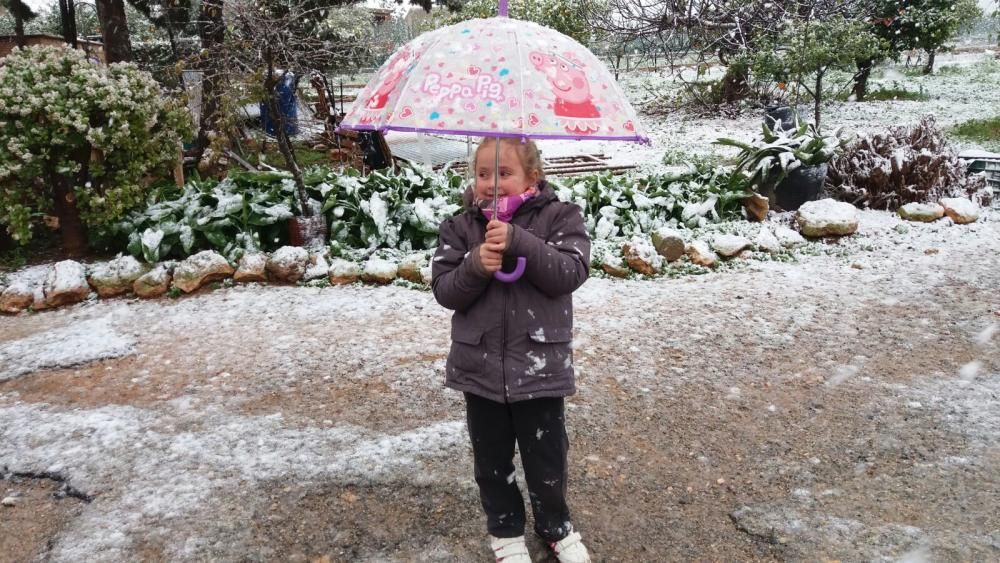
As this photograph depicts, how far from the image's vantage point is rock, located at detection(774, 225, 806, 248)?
5.30 meters

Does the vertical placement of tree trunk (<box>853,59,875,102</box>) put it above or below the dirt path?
above

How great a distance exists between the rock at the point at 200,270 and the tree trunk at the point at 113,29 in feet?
12.1

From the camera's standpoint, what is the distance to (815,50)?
9.76 m

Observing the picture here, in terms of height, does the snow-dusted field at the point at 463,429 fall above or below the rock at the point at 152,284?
below

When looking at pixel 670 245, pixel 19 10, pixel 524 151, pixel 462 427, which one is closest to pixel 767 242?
pixel 670 245

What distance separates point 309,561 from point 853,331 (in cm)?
326

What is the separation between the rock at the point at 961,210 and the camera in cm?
584

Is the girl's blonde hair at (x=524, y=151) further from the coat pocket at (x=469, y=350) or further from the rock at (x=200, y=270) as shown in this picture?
the rock at (x=200, y=270)

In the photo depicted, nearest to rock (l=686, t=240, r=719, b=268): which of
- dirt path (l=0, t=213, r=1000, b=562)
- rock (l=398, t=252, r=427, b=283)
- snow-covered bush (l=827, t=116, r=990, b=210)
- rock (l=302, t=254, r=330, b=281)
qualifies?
dirt path (l=0, t=213, r=1000, b=562)

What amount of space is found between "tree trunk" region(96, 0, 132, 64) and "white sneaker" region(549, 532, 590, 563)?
718cm

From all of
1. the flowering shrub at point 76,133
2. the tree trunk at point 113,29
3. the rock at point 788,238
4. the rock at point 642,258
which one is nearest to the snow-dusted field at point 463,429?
the rock at point 642,258

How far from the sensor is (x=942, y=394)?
3.08 metres

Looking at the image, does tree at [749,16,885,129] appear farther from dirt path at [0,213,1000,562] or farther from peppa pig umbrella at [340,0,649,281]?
peppa pig umbrella at [340,0,649,281]

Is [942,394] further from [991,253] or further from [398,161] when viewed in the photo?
[398,161]
